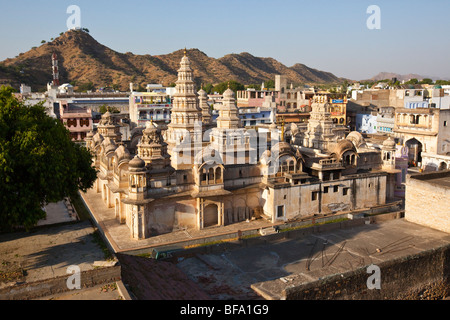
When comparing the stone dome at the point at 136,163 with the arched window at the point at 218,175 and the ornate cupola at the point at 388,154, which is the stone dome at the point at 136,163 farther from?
the ornate cupola at the point at 388,154

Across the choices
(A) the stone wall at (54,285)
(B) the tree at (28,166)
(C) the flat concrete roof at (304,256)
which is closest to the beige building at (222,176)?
(C) the flat concrete roof at (304,256)

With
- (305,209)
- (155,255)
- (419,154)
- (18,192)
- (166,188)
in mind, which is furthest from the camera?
(419,154)

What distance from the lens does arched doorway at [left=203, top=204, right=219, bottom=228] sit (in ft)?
98.2

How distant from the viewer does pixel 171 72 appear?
159000 millimetres

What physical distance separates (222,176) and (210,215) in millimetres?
3061

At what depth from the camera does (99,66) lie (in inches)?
5551

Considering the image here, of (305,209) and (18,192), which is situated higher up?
(18,192)

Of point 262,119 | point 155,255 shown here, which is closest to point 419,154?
point 262,119

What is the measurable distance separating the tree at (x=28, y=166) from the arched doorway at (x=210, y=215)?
10.2m

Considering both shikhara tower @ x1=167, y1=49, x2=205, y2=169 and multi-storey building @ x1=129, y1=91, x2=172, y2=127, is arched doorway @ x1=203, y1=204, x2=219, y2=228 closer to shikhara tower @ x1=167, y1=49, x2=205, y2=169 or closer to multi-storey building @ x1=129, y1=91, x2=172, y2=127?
shikhara tower @ x1=167, y1=49, x2=205, y2=169

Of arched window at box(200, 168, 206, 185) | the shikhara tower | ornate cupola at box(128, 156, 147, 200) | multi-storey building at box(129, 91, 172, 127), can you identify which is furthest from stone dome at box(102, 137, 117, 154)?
multi-storey building at box(129, 91, 172, 127)

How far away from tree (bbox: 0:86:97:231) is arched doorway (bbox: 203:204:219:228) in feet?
33.5
